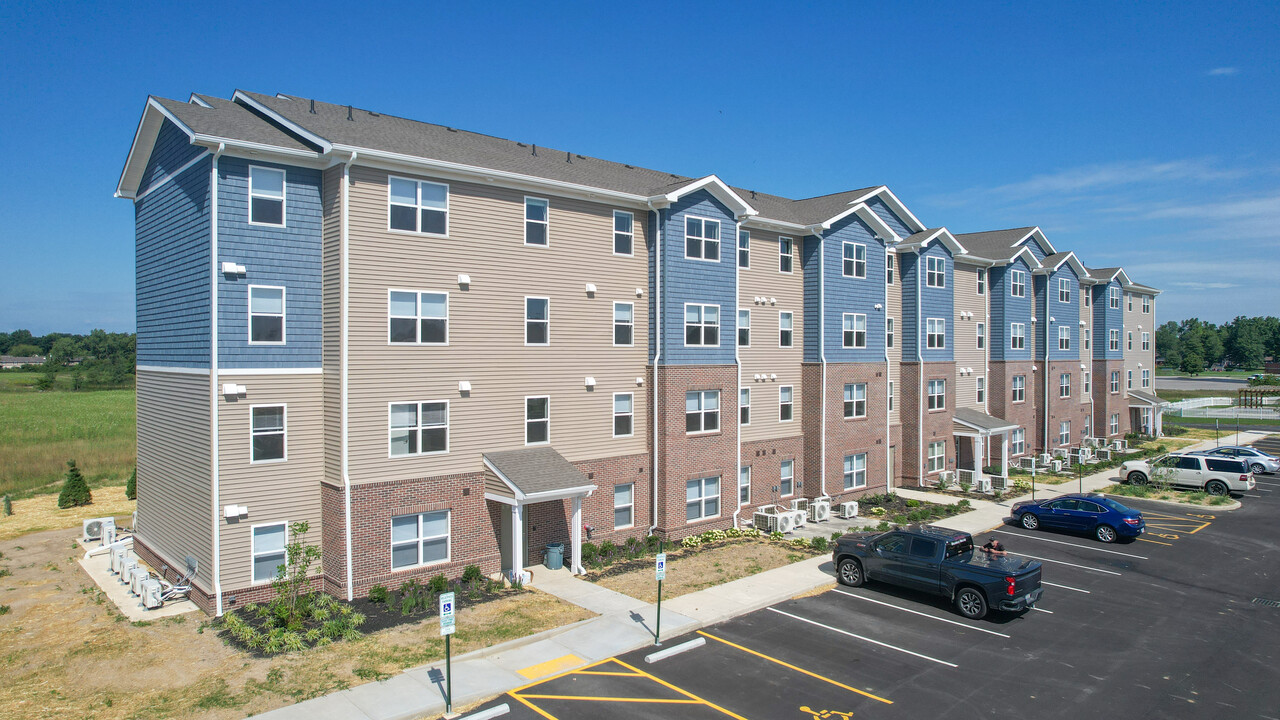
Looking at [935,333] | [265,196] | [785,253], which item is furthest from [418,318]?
[935,333]

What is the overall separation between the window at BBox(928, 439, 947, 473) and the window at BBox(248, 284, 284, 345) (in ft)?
91.0

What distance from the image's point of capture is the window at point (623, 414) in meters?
22.2

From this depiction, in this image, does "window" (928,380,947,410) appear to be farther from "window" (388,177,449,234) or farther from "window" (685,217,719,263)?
"window" (388,177,449,234)

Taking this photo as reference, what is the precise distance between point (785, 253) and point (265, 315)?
18515 mm

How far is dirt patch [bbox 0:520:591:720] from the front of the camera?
1190 cm

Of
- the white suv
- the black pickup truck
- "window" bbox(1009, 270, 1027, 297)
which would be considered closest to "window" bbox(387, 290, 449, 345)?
the black pickup truck

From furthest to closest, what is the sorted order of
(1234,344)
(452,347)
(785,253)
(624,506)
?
(1234,344) → (785,253) → (624,506) → (452,347)

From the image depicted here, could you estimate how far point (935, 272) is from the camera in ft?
109

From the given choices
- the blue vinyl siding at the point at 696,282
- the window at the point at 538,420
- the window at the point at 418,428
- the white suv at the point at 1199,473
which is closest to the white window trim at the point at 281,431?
the window at the point at 418,428

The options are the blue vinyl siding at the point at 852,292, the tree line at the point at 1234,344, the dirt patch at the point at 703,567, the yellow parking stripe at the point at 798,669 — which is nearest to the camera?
the yellow parking stripe at the point at 798,669

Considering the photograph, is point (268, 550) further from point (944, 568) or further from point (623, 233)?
point (944, 568)

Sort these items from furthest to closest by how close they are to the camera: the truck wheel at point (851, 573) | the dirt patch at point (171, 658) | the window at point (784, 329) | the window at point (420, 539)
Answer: the window at point (784, 329) < the truck wheel at point (851, 573) < the window at point (420, 539) < the dirt patch at point (171, 658)

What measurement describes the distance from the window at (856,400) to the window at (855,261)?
4.66 m

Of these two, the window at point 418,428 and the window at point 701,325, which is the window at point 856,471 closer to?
the window at point 701,325
